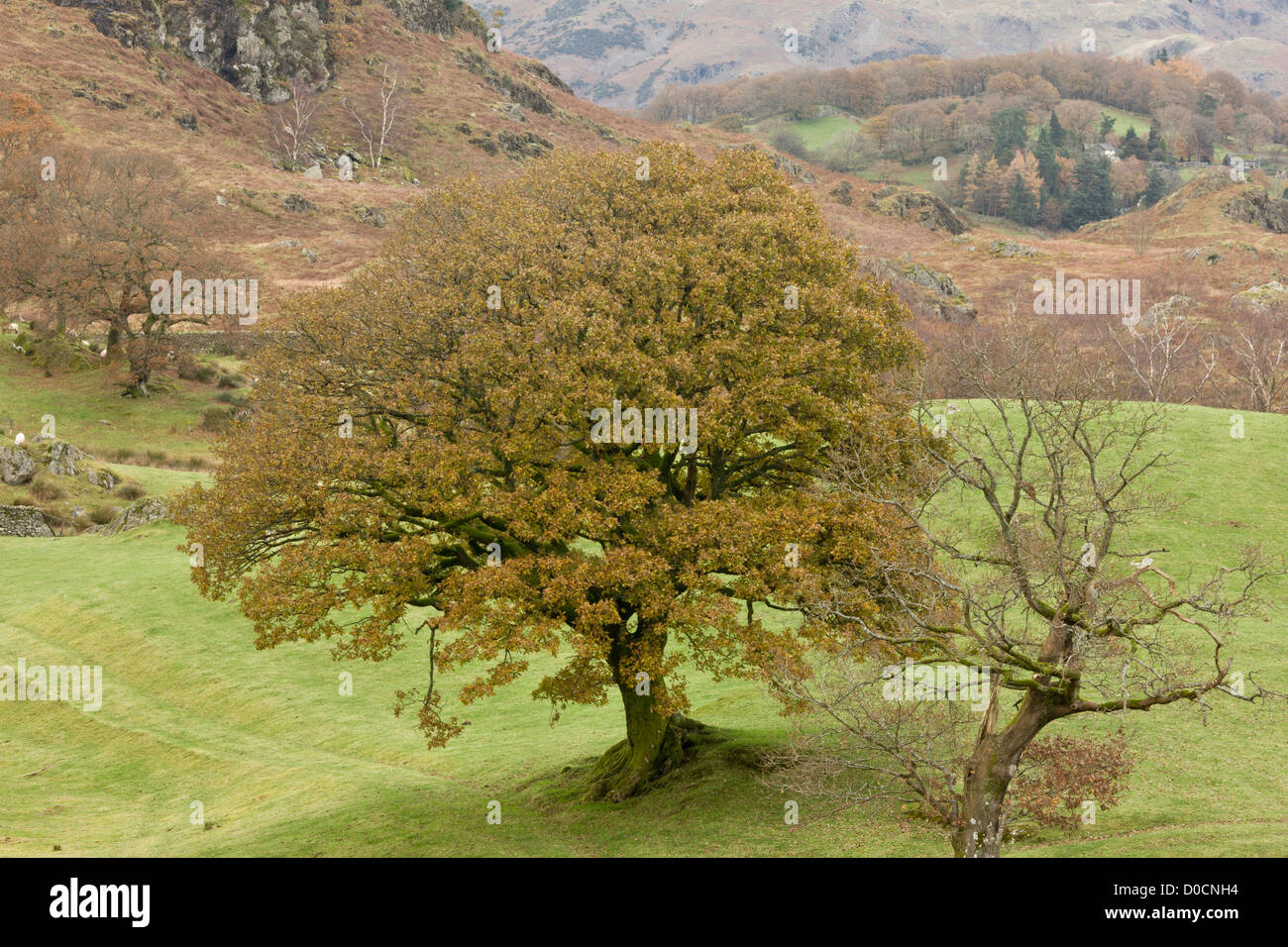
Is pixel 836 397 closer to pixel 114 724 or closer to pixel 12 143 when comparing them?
pixel 114 724

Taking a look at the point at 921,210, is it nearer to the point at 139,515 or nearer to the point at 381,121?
the point at 381,121

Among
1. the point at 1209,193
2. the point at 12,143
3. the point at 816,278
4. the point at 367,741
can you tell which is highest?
the point at 1209,193

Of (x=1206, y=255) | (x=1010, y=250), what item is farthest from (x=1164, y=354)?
(x=1010, y=250)

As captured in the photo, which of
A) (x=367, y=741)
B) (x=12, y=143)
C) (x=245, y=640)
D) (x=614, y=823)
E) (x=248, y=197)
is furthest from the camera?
(x=248, y=197)

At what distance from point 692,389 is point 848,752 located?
34.9 ft

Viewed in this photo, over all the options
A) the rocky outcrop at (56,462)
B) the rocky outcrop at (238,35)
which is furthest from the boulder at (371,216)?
the rocky outcrop at (56,462)

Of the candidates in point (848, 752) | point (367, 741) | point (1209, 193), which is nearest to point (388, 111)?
point (1209, 193)

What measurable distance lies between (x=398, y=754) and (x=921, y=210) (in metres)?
162

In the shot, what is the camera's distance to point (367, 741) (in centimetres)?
3459

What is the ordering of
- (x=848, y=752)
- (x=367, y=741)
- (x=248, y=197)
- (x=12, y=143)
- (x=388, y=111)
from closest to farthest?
(x=848, y=752)
(x=367, y=741)
(x=12, y=143)
(x=248, y=197)
(x=388, y=111)

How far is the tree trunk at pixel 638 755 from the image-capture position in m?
25.7

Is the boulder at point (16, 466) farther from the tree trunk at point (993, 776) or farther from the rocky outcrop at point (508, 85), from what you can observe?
the rocky outcrop at point (508, 85)

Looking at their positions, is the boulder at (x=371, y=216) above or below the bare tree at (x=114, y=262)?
above

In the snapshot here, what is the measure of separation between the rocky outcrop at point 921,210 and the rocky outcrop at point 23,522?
147822 millimetres
